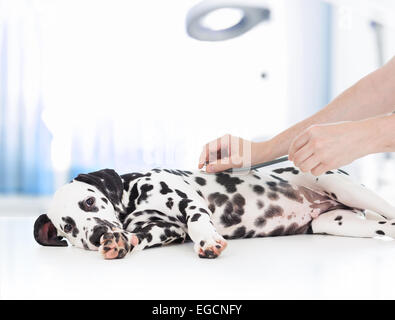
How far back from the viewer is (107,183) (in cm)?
179

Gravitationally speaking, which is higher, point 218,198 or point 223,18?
point 223,18

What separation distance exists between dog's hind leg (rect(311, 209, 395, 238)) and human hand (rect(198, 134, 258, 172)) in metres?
0.40

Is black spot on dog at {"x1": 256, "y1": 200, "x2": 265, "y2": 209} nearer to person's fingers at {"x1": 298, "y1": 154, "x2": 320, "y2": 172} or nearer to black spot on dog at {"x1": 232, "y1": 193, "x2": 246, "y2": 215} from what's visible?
black spot on dog at {"x1": 232, "y1": 193, "x2": 246, "y2": 215}

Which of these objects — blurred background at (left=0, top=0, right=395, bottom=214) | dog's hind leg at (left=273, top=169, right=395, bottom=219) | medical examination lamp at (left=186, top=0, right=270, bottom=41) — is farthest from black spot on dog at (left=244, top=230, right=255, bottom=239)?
medical examination lamp at (left=186, top=0, right=270, bottom=41)

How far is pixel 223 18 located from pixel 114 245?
3.62m

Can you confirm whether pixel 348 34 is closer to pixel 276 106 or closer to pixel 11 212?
pixel 276 106

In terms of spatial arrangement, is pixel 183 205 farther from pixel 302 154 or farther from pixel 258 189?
pixel 302 154

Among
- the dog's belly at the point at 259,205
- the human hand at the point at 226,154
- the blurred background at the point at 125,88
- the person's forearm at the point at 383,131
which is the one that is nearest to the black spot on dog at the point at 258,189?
the dog's belly at the point at 259,205

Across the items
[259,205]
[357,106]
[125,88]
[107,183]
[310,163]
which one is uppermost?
[125,88]

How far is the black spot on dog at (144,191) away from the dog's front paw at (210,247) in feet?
1.28

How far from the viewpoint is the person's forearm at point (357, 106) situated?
2.02 metres

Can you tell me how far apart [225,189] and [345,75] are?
3497 mm

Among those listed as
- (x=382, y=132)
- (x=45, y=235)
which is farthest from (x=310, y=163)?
(x=45, y=235)

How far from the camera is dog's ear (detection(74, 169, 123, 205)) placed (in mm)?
1750
